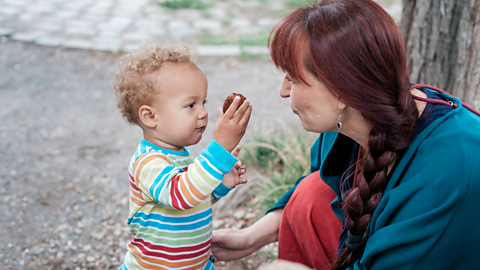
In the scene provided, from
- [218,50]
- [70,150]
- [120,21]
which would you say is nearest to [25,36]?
[120,21]

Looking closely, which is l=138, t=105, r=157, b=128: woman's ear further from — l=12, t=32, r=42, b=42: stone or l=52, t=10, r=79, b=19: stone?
l=52, t=10, r=79, b=19: stone

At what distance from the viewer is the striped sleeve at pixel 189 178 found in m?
1.38

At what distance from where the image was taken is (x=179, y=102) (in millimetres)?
1532

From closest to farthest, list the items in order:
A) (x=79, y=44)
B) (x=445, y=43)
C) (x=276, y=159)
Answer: (x=445, y=43)
(x=276, y=159)
(x=79, y=44)

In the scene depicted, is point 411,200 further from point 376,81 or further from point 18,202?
point 18,202

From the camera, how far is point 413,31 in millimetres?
2523

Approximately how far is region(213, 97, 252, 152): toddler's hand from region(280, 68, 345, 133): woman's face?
0.20m

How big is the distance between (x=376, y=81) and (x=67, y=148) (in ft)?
10.3

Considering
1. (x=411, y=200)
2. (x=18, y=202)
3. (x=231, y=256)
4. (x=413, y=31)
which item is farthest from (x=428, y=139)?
(x=18, y=202)

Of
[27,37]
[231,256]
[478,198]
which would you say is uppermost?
[478,198]

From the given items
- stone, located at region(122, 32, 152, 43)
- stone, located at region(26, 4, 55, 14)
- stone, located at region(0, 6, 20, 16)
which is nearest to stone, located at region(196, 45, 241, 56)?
stone, located at region(122, 32, 152, 43)

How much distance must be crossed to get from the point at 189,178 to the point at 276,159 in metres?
1.88

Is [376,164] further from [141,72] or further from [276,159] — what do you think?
[276,159]

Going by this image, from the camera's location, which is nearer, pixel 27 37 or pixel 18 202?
pixel 18 202
